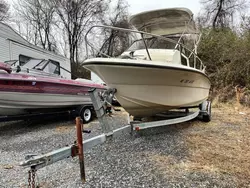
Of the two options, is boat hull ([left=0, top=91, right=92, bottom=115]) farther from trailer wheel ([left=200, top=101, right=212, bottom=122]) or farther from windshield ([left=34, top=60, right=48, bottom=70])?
trailer wheel ([left=200, top=101, right=212, bottom=122])

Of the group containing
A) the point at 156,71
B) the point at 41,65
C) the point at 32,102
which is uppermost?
the point at 41,65

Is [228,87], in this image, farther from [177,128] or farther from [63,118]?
[63,118]

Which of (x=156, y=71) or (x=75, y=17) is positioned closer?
(x=156, y=71)

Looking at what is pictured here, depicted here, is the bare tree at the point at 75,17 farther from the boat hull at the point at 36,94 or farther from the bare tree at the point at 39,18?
the boat hull at the point at 36,94

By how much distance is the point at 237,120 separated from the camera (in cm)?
543

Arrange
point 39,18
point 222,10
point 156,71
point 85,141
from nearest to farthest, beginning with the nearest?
point 85,141, point 156,71, point 222,10, point 39,18

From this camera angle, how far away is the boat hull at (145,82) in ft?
10.2

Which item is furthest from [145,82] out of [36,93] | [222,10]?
[222,10]

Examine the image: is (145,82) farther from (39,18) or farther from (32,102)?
(39,18)

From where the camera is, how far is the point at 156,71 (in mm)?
3223

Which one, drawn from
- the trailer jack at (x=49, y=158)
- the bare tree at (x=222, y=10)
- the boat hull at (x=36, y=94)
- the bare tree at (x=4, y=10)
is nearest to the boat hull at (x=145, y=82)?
the trailer jack at (x=49, y=158)

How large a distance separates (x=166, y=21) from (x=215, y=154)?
10.4 feet

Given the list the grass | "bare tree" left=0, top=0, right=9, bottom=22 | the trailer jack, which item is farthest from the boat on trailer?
"bare tree" left=0, top=0, right=9, bottom=22

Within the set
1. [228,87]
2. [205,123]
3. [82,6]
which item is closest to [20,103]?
[205,123]
